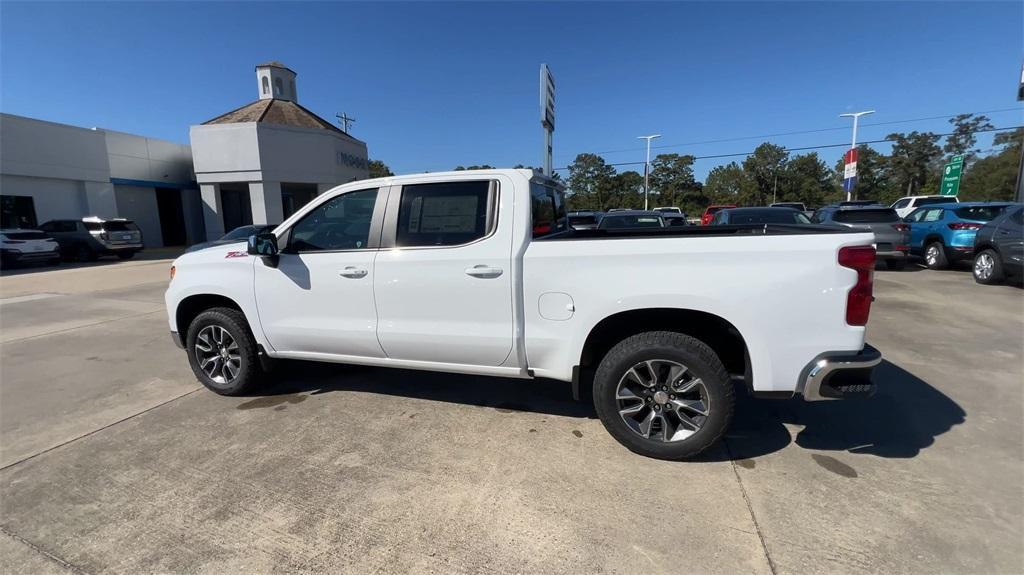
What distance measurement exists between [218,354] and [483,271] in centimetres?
284

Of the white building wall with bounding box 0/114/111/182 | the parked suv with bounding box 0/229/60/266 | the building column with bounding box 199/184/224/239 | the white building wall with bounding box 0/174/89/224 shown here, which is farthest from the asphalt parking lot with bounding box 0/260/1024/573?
the building column with bounding box 199/184/224/239

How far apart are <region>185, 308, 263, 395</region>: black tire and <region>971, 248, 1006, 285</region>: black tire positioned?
1241cm

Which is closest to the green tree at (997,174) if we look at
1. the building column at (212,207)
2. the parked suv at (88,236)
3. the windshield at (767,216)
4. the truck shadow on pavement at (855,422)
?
the windshield at (767,216)

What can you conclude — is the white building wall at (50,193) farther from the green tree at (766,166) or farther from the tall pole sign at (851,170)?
the green tree at (766,166)

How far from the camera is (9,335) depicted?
6879mm

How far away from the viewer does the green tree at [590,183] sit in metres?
63.8

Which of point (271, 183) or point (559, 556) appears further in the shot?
point (271, 183)

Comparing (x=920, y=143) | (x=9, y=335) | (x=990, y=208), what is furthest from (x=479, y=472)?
(x=920, y=143)

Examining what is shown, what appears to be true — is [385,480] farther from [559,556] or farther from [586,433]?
[586,433]

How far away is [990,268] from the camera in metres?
9.11

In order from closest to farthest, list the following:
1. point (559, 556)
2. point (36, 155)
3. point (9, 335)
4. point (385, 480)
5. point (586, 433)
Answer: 1. point (559, 556)
2. point (385, 480)
3. point (586, 433)
4. point (9, 335)
5. point (36, 155)

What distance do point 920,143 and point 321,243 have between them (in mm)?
80749

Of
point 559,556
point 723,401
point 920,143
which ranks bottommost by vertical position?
point 559,556

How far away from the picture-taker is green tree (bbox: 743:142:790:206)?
63.9m
